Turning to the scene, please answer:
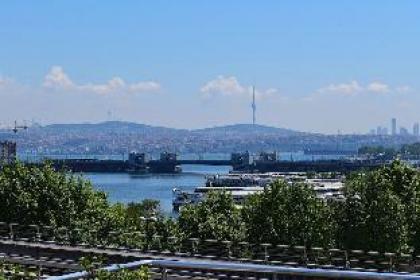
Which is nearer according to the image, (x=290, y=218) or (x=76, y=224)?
(x=76, y=224)

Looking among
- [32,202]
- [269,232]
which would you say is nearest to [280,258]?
[269,232]

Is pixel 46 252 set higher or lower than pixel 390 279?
lower

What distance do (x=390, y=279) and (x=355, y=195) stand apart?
124ft

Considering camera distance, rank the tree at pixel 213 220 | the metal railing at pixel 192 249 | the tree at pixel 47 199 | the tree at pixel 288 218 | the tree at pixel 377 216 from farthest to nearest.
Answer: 1. the tree at pixel 47 199
2. the tree at pixel 288 218
3. the tree at pixel 213 220
4. the tree at pixel 377 216
5. the metal railing at pixel 192 249

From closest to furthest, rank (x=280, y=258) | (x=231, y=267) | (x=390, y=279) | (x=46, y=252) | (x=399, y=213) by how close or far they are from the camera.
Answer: (x=390, y=279) → (x=231, y=267) → (x=46, y=252) → (x=280, y=258) → (x=399, y=213)

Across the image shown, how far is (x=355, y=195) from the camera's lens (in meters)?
44.5

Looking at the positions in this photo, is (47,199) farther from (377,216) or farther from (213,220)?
(377,216)

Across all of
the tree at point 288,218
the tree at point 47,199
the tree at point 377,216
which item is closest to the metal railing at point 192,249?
the tree at point 377,216

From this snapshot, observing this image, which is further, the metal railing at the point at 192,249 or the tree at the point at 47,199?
the tree at the point at 47,199

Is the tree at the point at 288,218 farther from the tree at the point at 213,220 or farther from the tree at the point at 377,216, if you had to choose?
the tree at the point at 377,216

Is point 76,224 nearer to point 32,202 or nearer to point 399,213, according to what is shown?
point 32,202

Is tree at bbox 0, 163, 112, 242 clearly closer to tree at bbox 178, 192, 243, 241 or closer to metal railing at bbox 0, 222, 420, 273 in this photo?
tree at bbox 178, 192, 243, 241

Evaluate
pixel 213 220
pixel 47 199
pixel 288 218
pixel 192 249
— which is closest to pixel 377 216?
pixel 288 218

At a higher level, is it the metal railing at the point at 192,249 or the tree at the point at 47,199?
the tree at the point at 47,199
